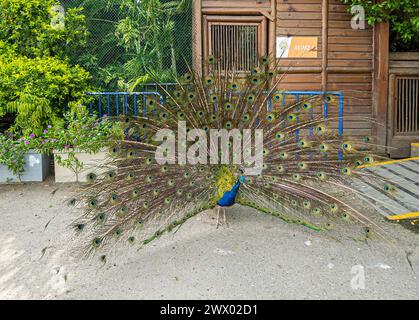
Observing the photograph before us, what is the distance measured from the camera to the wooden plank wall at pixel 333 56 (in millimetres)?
9531

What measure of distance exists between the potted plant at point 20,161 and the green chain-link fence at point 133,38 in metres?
2.26

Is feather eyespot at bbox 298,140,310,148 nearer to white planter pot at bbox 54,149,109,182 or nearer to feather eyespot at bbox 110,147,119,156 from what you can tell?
feather eyespot at bbox 110,147,119,156

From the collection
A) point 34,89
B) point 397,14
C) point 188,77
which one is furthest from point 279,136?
point 397,14

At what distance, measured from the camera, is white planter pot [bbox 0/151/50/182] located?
26.4 ft

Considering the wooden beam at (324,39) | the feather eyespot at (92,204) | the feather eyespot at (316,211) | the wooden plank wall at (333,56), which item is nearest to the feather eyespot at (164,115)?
the feather eyespot at (92,204)

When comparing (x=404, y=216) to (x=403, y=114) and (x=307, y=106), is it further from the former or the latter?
(x=403, y=114)

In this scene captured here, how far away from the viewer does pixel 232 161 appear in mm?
5160

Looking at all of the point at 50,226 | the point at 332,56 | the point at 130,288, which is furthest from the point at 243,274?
the point at 332,56

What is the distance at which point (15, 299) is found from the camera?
4.14 meters

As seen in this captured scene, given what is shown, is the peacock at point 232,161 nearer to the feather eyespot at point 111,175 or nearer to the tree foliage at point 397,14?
the feather eyespot at point 111,175

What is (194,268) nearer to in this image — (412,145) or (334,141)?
(334,141)

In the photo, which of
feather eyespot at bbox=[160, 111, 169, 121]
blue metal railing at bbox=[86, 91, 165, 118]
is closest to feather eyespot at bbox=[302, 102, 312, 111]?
feather eyespot at bbox=[160, 111, 169, 121]

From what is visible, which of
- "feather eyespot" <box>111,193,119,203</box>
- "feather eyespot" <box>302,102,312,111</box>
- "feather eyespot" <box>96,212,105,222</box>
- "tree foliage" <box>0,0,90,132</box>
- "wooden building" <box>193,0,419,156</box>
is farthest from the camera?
"wooden building" <box>193,0,419,156</box>

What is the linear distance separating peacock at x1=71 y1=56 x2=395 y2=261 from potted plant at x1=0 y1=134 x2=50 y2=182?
317 cm
